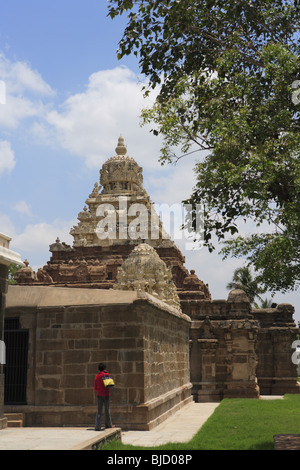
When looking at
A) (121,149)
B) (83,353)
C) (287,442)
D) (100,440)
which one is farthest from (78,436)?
(121,149)

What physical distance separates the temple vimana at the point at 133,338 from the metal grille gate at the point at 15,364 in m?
0.02

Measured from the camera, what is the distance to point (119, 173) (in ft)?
150

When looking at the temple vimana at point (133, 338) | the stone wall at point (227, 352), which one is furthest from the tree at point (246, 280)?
the stone wall at point (227, 352)

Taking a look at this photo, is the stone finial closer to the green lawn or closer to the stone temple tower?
the stone temple tower

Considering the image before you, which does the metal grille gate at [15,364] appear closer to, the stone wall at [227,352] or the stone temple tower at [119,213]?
the stone wall at [227,352]

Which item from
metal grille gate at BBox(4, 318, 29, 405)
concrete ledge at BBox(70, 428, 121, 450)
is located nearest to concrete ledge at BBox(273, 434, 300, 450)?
concrete ledge at BBox(70, 428, 121, 450)

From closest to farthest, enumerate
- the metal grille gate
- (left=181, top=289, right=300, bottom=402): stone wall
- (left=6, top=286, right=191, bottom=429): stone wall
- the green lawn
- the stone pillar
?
1. the green lawn
2. the stone pillar
3. (left=6, top=286, right=191, bottom=429): stone wall
4. the metal grille gate
5. (left=181, top=289, right=300, bottom=402): stone wall

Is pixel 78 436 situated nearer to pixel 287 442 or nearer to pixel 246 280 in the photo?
pixel 287 442

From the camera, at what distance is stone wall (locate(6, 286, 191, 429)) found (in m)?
12.6

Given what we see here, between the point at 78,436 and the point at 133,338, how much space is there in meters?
3.01

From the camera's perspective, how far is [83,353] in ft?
42.3

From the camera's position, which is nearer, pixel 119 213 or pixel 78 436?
pixel 78 436

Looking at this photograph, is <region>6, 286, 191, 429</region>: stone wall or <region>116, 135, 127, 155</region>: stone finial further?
<region>116, 135, 127, 155</region>: stone finial

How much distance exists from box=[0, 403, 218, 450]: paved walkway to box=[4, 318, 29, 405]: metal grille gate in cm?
128
